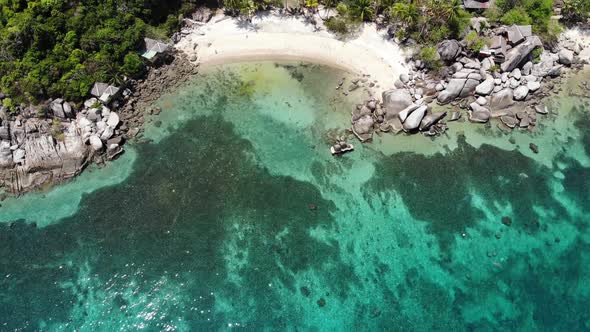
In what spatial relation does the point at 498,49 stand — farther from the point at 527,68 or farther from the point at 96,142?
the point at 96,142

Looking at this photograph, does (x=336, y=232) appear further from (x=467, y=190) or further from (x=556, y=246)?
(x=556, y=246)

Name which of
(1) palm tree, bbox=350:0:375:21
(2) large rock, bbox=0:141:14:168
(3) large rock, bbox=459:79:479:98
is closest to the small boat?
(3) large rock, bbox=459:79:479:98

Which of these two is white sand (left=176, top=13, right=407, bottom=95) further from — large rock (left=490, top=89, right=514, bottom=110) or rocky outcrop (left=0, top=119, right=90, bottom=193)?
rocky outcrop (left=0, top=119, right=90, bottom=193)

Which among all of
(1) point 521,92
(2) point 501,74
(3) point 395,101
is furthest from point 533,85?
(3) point 395,101

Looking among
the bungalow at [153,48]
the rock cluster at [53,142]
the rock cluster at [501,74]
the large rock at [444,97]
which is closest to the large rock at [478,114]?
the rock cluster at [501,74]

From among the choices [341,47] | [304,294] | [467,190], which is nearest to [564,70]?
[467,190]

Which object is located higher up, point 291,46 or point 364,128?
point 291,46

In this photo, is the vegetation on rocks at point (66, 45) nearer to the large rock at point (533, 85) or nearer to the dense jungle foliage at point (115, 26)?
the dense jungle foliage at point (115, 26)
